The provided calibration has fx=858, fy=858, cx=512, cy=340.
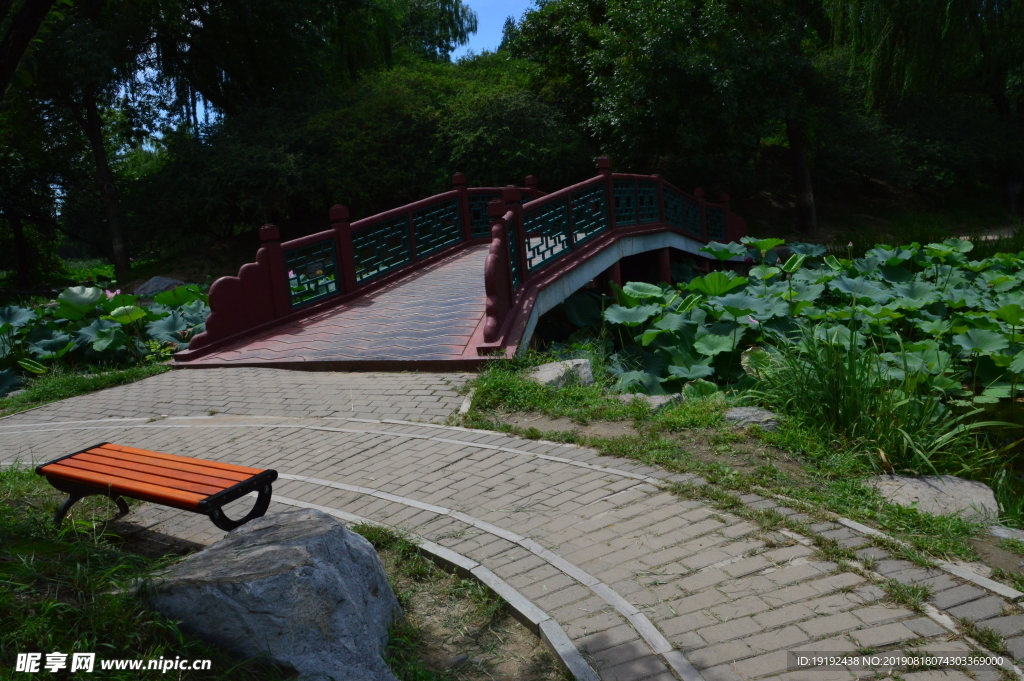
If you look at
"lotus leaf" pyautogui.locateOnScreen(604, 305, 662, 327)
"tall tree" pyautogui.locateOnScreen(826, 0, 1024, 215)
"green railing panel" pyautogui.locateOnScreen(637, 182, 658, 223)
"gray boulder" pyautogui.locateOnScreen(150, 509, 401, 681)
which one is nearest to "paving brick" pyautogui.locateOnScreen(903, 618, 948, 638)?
"gray boulder" pyautogui.locateOnScreen(150, 509, 401, 681)

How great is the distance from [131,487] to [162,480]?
0.15m

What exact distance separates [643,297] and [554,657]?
8.04 metres

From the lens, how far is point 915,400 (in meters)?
6.11

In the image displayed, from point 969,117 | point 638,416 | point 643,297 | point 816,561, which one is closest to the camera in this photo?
point 816,561

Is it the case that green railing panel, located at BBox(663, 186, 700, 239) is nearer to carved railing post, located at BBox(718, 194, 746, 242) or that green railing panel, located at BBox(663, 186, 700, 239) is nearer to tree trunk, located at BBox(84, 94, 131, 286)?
carved railing post, located at BBox(718, 194, 746, 242)

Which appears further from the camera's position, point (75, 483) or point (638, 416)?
point (638, 416)

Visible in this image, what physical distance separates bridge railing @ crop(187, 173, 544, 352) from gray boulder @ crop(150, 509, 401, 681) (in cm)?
740

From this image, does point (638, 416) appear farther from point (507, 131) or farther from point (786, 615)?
point (507, 131)

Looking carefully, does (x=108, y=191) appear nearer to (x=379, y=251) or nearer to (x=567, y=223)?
(x=379, y=251)

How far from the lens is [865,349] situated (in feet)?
23.6

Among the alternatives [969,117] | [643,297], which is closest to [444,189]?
[643,297]

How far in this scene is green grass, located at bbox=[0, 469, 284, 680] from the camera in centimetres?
295

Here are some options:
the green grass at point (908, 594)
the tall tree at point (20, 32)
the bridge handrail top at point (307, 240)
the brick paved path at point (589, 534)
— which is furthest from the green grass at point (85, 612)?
the bridge handrail top at point (307, 240)

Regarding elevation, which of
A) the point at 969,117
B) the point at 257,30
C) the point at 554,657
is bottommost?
the point at 554,657
